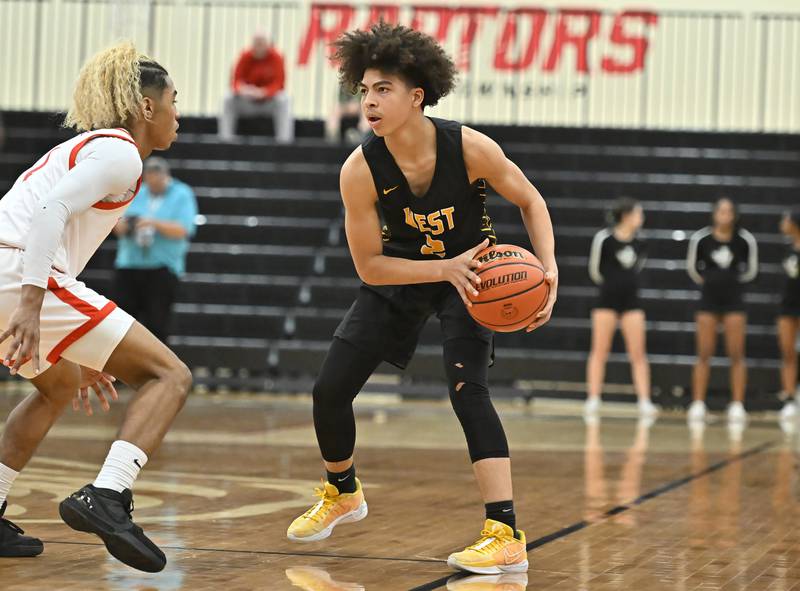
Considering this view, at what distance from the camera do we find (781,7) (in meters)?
17.7

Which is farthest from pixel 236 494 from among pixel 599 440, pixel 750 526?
pixel 599 440

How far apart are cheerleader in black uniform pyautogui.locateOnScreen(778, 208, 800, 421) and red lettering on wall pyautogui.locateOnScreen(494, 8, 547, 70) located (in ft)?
18.1

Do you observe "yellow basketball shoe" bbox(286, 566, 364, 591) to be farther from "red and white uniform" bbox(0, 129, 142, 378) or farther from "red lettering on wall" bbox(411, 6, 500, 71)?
"red lettering on wall" bbox(411, 6, 500, 71)

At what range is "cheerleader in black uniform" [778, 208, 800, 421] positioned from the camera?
11641 mm

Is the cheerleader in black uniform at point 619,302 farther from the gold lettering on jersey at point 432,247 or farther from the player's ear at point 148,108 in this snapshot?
the player's ear at point 148,108

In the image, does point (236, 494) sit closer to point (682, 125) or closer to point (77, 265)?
point (77, 265)

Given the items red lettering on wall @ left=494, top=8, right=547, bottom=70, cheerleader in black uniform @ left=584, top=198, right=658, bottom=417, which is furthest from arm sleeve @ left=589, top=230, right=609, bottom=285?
red lettering on wall @ left=494, top=8, right=547, bottom=70

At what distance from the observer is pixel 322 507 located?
15.6ft

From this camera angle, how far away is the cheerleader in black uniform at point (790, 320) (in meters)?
11.6

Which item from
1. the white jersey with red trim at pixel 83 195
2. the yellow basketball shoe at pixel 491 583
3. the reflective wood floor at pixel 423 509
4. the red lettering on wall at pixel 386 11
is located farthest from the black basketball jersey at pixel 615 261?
the white jersey with red trim at pixel 83 195

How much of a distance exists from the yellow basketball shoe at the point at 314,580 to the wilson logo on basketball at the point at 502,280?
39.3 inches

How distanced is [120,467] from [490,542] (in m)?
1.18

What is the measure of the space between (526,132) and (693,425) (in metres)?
5.41

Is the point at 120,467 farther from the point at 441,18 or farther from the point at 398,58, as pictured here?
the point at 441,18
